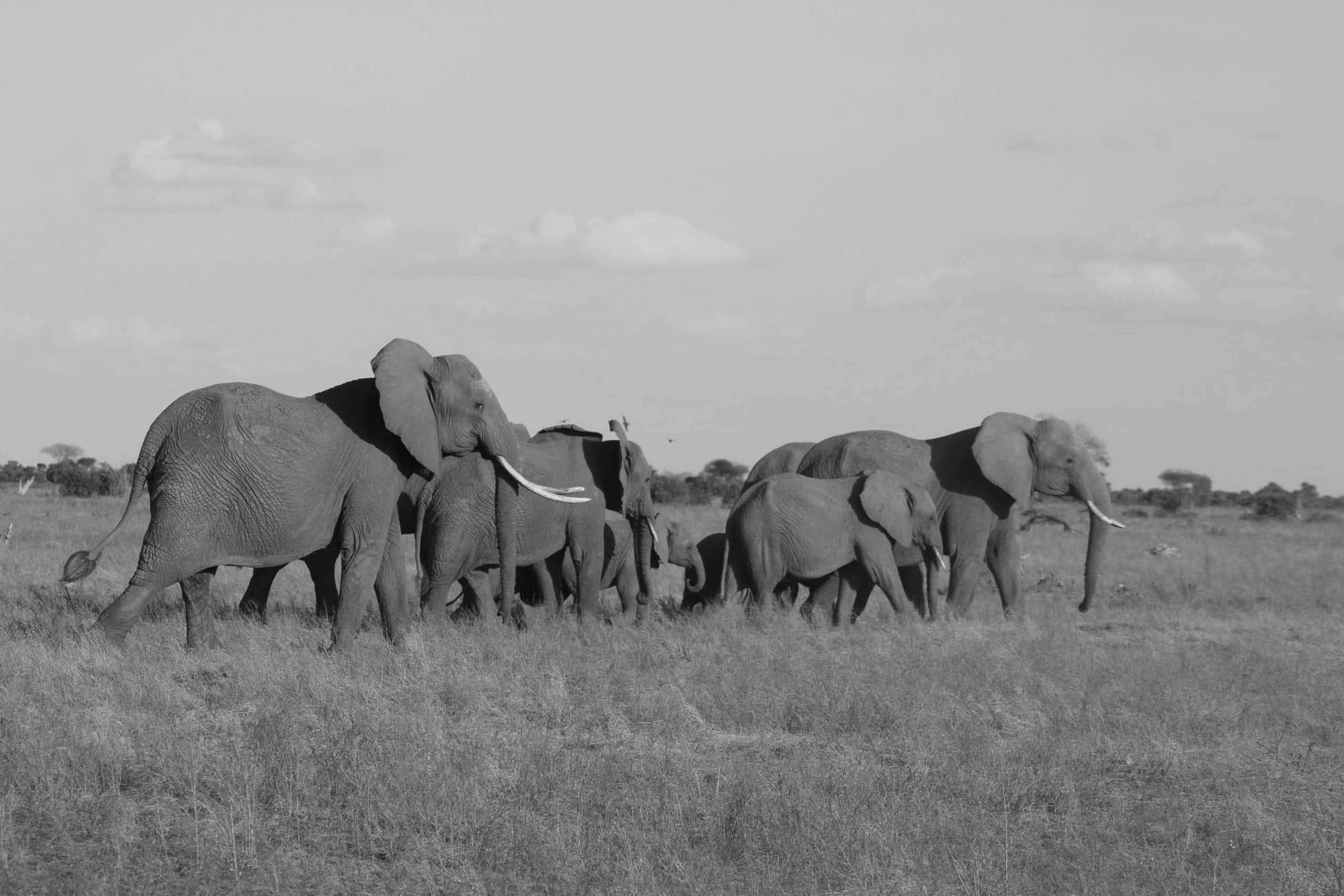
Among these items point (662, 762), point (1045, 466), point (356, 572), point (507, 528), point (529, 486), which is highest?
point (1045, 466)

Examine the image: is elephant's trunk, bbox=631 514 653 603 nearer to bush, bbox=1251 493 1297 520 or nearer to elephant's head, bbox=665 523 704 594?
elephant's head, bbox=665 523 704 594

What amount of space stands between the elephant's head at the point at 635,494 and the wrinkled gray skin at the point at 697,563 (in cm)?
123

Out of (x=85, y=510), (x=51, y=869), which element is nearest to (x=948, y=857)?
(x=51, y=869)

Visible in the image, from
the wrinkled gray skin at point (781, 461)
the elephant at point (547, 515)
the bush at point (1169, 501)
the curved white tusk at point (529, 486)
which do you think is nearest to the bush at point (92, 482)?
the wrinkled gray skin at point (781, 461)

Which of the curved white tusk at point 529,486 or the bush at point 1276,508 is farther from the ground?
the curved white tusk at point 529,486

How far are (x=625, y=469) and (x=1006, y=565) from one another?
492 centimetres

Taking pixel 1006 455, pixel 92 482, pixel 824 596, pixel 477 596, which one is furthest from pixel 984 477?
pixel 92 482

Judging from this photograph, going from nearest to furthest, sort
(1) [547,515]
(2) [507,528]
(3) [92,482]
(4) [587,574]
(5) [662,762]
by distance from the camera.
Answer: (5) [662,762]
(2) [507,528]
(1) [547,515]
(4) [587,574]
(3) [92,482]

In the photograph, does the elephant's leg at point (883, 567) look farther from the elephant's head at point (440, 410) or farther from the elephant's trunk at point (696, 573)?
the elephant's head at point (440, 410)

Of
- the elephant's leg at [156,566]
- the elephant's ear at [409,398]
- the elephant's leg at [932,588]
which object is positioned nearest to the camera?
the elephant's leg at [156,566]

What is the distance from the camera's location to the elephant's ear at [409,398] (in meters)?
13.0

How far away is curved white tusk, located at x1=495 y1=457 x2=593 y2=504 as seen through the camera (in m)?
14.3

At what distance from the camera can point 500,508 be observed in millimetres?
15344

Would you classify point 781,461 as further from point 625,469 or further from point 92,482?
point 92,482
